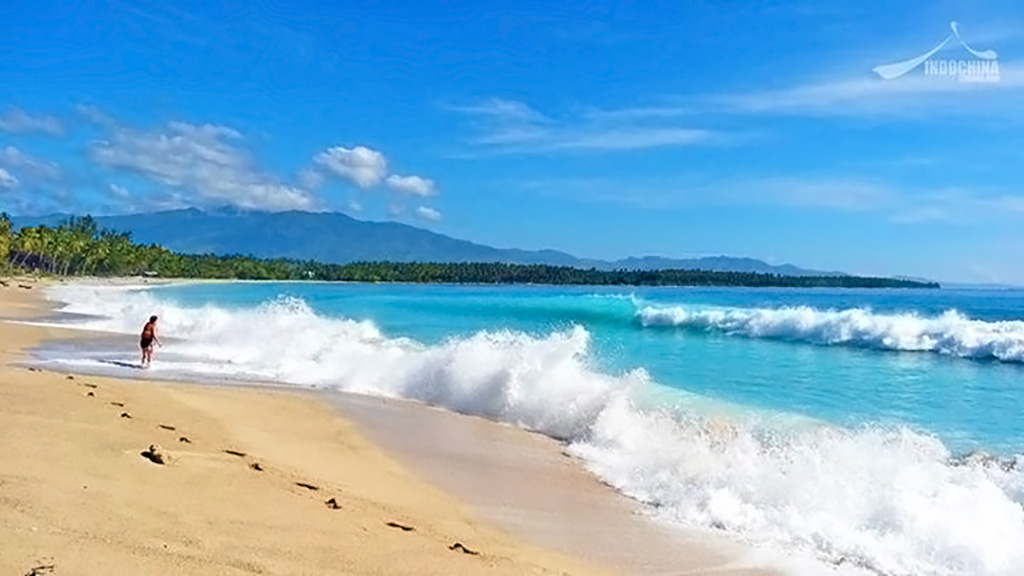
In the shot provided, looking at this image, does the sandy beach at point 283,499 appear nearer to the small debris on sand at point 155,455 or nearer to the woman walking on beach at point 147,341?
the small debris on sand at point 155,455

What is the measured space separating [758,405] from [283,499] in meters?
12.6

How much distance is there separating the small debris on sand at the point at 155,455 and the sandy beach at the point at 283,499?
27 millimetres

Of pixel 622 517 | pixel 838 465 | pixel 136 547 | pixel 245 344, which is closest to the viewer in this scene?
pixel 136 547

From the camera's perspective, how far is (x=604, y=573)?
727 cm

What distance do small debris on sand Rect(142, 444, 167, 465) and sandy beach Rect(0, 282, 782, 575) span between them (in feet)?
0.09

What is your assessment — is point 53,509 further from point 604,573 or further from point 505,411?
point 505,411

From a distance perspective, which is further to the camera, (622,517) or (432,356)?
(432,356)

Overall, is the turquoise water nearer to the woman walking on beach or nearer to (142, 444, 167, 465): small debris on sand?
(142, 444, 167, 465): small debris on sand

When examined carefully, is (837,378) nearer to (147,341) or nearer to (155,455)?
(147,341)

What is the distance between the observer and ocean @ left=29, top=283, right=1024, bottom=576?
28.5 ft

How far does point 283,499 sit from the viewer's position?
24.6ft

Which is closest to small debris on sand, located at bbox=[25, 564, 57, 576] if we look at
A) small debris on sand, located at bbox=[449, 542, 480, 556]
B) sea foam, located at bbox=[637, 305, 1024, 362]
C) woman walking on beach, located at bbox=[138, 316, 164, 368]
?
small debris on sand, located at bbox=[449, 542, 480, 556]

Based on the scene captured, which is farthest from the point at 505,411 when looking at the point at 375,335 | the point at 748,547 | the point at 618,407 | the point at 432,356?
the point at 375,335

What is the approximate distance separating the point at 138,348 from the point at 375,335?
956 centimetres
